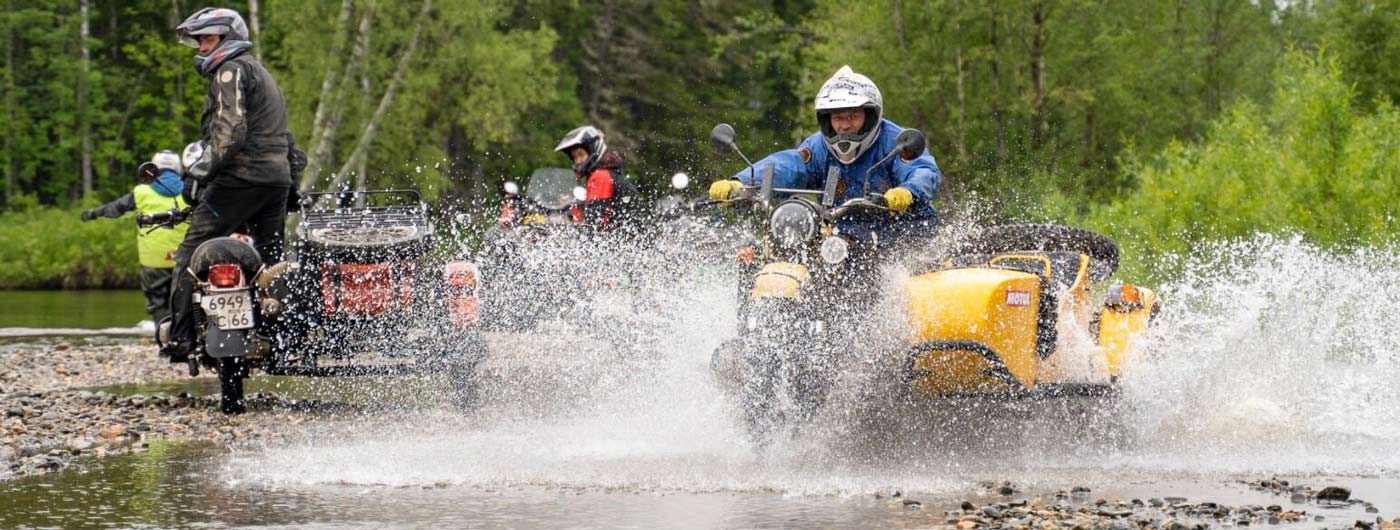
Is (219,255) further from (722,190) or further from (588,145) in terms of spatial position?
(588,145)

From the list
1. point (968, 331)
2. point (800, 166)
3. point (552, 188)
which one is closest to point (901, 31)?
point (552, 188)

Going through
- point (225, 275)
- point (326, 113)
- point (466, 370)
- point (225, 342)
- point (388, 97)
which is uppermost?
point (388, 97)

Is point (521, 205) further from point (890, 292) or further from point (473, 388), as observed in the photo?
point (890, 292)

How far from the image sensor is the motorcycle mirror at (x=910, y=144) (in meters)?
9.09

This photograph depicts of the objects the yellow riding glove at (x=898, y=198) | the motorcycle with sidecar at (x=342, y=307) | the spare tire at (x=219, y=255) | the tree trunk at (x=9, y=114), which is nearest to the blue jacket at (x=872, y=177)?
the yellow riding glove at (x=898, y=198)

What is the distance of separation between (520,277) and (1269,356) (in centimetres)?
625

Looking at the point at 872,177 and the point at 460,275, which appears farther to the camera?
the point at 460,275

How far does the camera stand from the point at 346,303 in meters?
11.5

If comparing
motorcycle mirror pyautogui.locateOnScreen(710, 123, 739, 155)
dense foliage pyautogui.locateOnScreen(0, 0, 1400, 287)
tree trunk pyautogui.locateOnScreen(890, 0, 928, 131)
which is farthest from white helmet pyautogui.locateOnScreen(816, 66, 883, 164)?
tree trunk pyautogui.locateOnScreen(890, 0, 928, 131)

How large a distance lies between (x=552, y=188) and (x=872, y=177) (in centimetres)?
909

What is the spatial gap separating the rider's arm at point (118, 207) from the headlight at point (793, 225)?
796cm

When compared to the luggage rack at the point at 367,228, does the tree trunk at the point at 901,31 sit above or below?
above

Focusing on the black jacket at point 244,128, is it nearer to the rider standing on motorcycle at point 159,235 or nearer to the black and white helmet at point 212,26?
the black and white helmet at point 212,26

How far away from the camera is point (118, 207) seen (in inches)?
677
